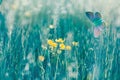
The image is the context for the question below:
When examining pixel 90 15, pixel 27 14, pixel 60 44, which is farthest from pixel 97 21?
pixel 27 14

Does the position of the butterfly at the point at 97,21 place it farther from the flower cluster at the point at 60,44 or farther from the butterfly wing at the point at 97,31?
the flower cluster at the point at 60,44

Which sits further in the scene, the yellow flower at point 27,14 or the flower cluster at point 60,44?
the yellow flower at point 27,14

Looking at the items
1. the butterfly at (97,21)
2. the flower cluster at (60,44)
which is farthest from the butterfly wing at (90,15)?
the flower cluster at (60,44)

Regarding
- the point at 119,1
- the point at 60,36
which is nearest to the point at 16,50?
the point at 60,36

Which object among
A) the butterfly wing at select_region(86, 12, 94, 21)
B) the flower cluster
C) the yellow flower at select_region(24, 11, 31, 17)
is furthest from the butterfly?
the yellow flower at select_region(24, 11, 31, 17)

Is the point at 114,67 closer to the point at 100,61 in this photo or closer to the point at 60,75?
the point at 100,61

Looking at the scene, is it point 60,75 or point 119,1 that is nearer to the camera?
point 60,75

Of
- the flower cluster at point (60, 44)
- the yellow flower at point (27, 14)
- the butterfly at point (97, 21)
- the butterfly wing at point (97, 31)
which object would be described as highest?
the yellow flower at point (27, 14)

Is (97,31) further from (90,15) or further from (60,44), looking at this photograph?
(60,44)
